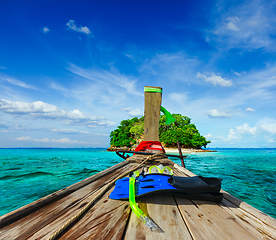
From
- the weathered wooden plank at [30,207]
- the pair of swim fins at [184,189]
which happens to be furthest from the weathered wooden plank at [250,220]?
the weathered wooden plank at [30,207]

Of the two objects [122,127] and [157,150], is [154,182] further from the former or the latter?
[122,127]

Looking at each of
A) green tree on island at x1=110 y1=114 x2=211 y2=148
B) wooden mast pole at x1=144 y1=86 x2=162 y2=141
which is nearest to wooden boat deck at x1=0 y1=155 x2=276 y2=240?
wooden mast pole at x1=144 y1=86 x2=162 y2=141

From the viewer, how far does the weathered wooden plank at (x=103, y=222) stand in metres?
1.03

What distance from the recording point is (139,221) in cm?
121

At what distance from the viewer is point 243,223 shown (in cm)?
124

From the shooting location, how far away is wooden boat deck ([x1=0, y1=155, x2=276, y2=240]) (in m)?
1.05

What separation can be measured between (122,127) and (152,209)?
144ft

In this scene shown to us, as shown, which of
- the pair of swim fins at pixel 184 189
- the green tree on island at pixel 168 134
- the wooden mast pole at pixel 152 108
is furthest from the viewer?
the green tree on island at pixel 168 134

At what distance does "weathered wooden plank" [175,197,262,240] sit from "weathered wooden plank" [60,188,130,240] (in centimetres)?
53

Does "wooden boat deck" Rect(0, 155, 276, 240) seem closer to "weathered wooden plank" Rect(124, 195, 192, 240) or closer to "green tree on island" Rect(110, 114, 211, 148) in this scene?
"weathered wooden plank" Rect(124, 195, 192, 240)

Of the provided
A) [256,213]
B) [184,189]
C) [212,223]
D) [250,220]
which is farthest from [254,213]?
[184,189]

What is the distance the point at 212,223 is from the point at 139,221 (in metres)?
0.59

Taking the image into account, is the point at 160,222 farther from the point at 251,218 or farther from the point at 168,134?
the point at 168,134

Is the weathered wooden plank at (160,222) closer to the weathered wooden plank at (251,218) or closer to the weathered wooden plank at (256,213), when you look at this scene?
the weathered wooden plank at (251,218)
